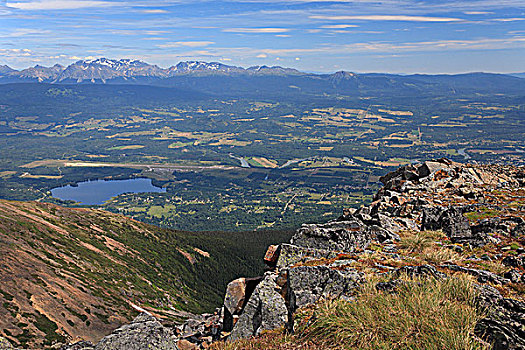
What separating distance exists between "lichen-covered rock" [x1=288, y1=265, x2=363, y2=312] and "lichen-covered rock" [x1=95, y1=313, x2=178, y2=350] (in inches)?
124

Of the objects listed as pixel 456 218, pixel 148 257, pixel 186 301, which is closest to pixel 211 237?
pixel 148 257

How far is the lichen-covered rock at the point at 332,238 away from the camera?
14.1m

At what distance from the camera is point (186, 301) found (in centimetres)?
6469

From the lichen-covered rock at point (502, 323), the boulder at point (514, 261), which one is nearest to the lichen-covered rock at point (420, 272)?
the lichen-covered rock at point (502, 323)

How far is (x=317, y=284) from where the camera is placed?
10.0m

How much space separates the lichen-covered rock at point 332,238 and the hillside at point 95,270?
24874mm

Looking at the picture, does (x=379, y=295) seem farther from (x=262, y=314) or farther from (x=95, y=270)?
(x=95, y=270)

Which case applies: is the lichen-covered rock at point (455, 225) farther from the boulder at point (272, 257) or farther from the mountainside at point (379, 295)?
the boulder at point (272, 257)

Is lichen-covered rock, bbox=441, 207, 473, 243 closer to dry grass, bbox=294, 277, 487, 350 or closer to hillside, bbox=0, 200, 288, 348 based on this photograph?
dry grass, bbox=294, 277, 487, 350

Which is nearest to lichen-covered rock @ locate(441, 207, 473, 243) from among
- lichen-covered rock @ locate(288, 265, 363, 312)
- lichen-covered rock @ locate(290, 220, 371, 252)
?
lichen-covered rock @ locate(290, 220, 371, 252)

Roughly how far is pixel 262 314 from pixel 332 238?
204 inches

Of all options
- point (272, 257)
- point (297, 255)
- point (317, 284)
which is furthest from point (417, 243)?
point (317, 284)

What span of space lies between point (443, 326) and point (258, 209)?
19213 cm

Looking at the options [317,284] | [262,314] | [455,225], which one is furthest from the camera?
[455,225]
